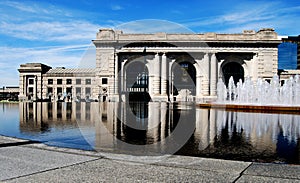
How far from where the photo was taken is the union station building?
5903 cm

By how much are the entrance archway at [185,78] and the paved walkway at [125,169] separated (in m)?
58.8

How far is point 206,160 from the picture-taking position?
6102 mm

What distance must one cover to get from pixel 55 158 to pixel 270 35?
194 ft

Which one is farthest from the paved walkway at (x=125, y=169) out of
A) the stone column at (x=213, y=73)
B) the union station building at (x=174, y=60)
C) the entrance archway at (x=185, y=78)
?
the entrance archway at (x=185, y=78)

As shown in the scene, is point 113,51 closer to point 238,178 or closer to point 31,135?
point 31,135

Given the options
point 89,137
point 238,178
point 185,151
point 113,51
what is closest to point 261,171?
point 238,178

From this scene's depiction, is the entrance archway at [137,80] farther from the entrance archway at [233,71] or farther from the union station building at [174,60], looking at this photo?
the entrance archway at [233,71]

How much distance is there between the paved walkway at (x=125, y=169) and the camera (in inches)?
192

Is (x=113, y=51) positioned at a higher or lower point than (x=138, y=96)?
higher

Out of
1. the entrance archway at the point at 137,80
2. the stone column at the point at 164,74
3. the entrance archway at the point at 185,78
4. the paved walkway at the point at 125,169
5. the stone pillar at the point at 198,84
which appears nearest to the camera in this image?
the paved walkway at the point at 125,169

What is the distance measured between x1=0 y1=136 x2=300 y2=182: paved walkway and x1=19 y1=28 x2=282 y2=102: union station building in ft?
174

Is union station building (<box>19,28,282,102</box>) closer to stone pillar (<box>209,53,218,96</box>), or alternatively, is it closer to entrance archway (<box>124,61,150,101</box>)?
stone pillar (<box>209,53,218,96</box>)

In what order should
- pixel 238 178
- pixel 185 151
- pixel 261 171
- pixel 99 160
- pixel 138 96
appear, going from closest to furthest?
pixel 238 178 < pixel 261 171 < pixel 99 160 < pixel 185 151 < pixel 138 96

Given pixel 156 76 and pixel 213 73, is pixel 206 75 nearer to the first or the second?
pixel 213 73
